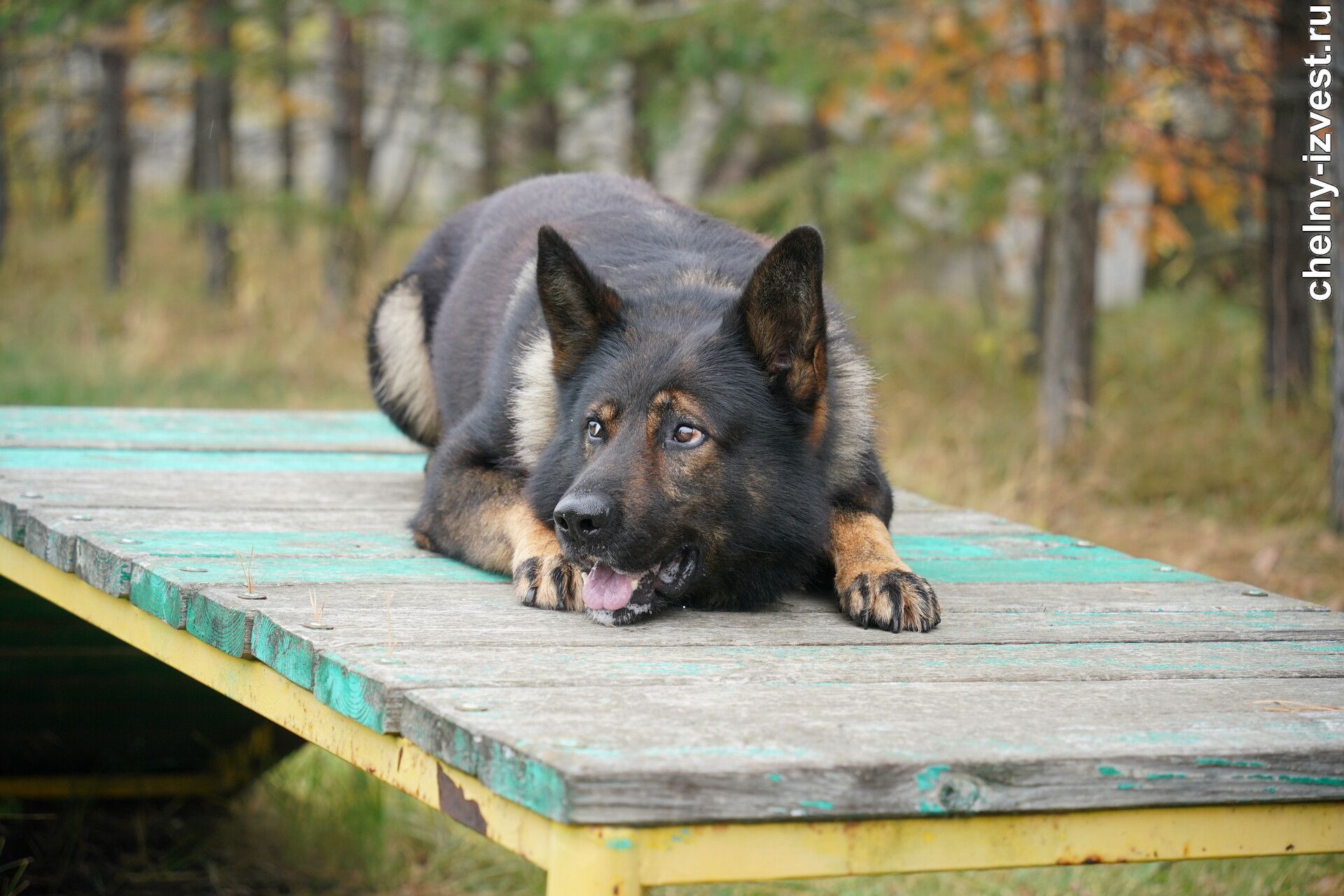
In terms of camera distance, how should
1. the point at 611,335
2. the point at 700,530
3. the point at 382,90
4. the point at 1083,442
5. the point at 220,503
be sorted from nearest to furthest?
the point at 700,530 < the point at 611,335 < the point at 220,503 < the point at 1083,442 < the point at 382,90

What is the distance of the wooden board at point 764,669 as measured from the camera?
1.80 meters

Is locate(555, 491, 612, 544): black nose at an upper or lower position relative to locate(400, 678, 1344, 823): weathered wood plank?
upper

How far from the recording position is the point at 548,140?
11.8 meters

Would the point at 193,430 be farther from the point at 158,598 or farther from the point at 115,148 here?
the point at 115,148

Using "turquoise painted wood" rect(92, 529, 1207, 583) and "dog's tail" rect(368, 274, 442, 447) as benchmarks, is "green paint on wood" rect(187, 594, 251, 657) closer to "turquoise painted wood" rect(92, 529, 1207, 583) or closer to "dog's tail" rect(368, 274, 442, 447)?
"turquoise painted wood" rect(92, 529, 1207, 583)

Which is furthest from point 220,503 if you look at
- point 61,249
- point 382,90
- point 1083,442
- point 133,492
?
point 382,90

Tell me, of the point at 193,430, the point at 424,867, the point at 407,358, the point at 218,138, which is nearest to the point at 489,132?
the point at 218,138

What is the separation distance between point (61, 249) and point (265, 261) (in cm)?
427

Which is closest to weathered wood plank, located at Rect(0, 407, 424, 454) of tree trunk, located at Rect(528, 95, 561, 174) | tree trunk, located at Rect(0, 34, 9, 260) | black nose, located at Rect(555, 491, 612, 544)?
black nose, located at Rect(555, 491, 612, 544)

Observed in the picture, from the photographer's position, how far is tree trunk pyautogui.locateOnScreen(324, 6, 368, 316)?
1077cm

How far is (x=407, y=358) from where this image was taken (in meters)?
4.71

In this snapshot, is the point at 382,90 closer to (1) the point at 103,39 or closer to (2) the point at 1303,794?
(1) the point at 103,39

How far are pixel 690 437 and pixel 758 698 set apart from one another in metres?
0.77

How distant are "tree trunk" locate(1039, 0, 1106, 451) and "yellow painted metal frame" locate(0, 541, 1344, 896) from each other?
209 inches
